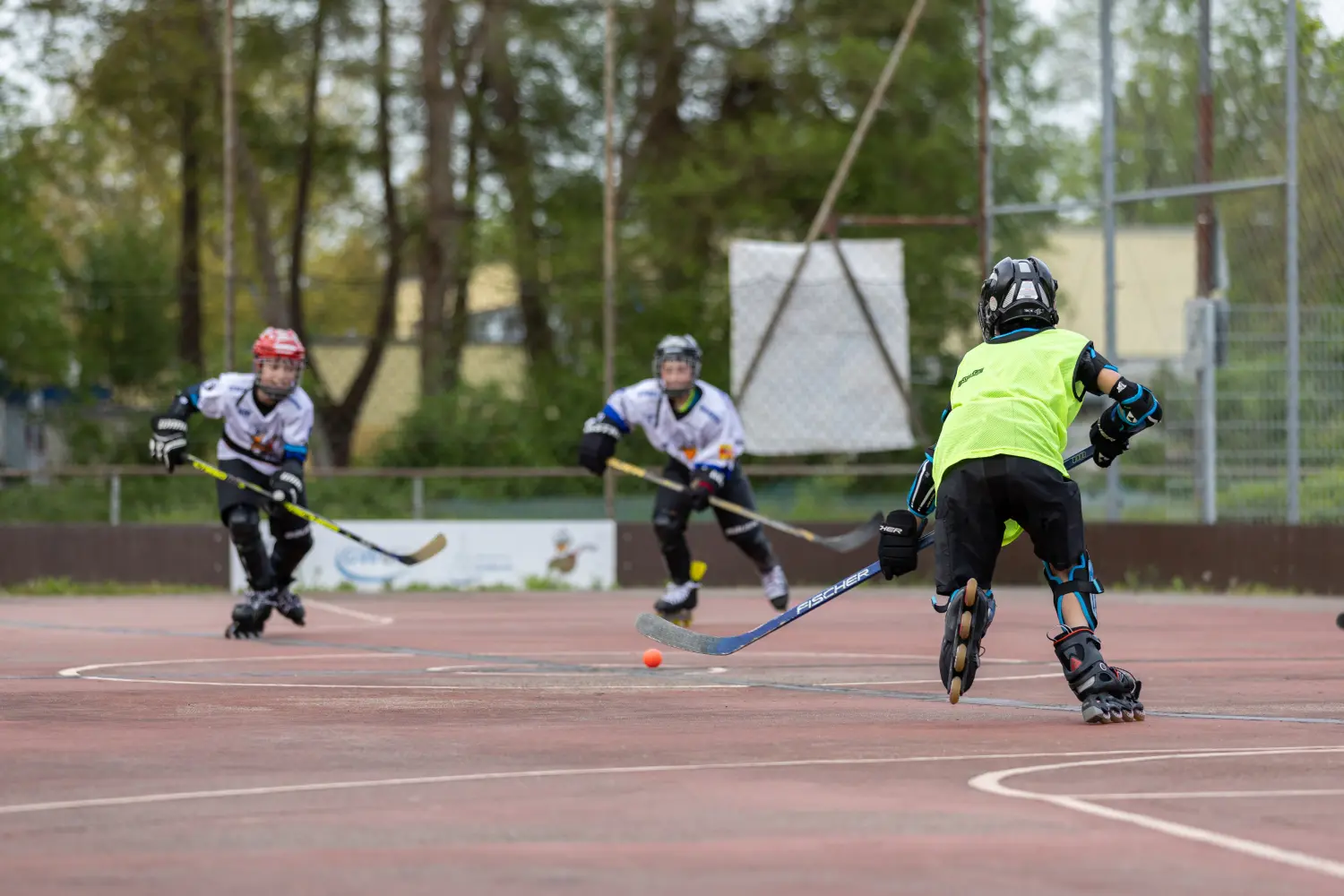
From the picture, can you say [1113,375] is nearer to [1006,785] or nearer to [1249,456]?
[1006,785]

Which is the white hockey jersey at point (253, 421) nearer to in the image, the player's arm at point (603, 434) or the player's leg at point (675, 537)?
the player's arm at point (603, 434)

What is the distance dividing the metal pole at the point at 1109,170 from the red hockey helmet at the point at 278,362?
26.9 ft

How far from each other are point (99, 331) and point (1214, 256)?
13715mm

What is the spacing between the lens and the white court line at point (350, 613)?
14.9 meters

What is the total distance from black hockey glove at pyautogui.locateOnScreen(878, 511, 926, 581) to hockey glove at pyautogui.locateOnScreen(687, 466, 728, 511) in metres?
6.19

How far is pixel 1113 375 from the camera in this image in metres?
7.93

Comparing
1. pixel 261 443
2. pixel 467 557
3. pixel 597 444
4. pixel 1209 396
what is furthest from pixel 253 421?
pixel 1209 396

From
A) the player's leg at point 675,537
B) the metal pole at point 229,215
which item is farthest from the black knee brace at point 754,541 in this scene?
the metal pole at point 229,215

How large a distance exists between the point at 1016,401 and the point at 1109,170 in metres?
11.8

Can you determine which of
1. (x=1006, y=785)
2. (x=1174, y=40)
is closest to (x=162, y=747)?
(x=1006, y=785)

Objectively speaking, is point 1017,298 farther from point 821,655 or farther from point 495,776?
point 821,655

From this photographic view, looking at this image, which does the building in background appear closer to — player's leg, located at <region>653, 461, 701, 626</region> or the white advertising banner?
the white advertising banner

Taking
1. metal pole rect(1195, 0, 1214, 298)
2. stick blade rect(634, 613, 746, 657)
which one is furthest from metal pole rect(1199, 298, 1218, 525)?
stick blade rect(634, 613, 746, 657)

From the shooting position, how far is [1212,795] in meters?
5.56
